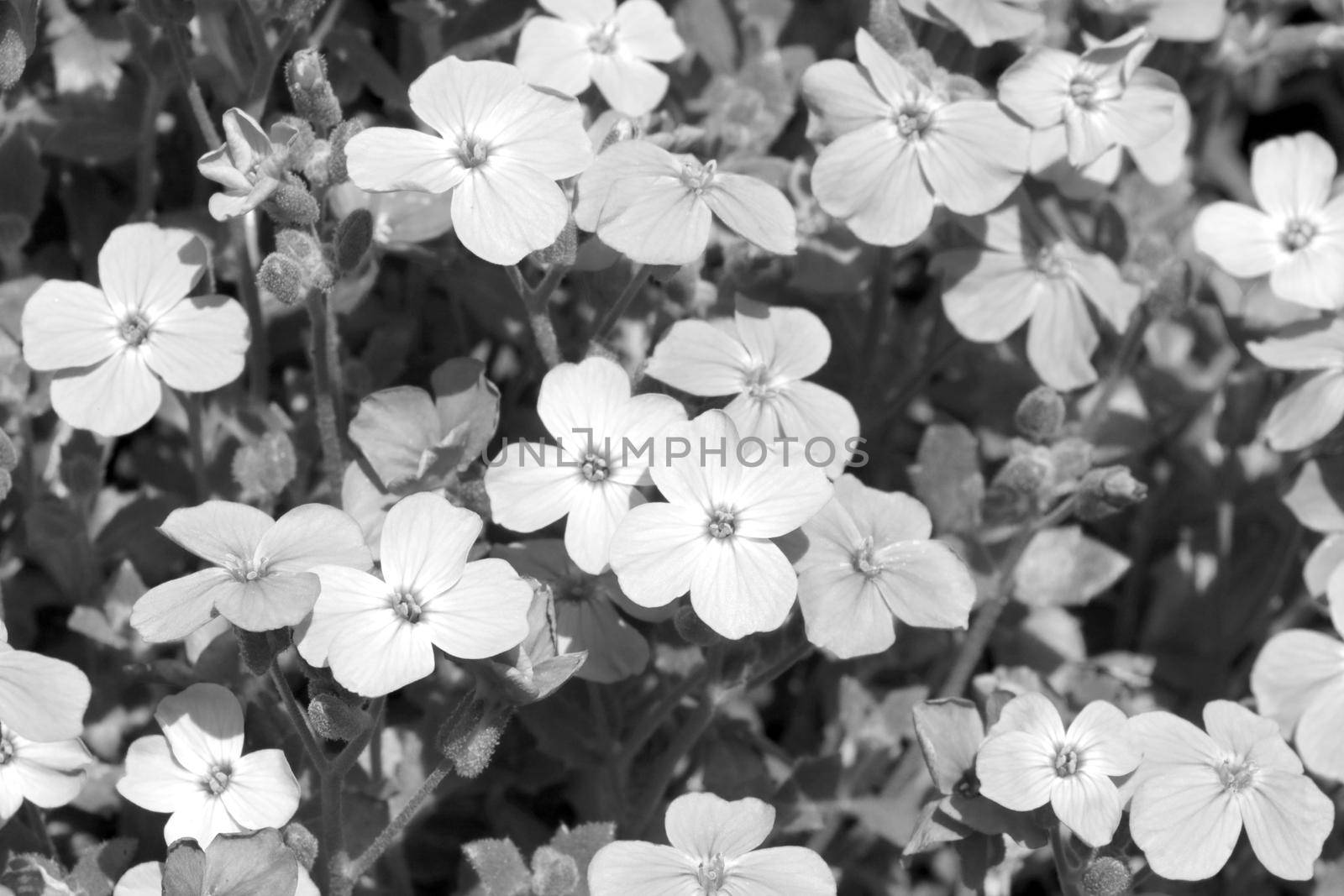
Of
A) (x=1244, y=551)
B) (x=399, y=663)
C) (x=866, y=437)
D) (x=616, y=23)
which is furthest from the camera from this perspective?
(x=1244, y=551)

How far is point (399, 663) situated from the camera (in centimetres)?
235

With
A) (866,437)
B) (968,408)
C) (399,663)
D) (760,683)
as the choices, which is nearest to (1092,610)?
(968,408)

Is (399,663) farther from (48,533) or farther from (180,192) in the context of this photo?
(180,192)

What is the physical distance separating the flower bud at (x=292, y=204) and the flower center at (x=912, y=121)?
51.7 inches

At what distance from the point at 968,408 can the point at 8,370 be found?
8.38ft

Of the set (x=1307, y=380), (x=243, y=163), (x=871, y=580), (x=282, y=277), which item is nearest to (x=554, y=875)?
(x=871, y=580)

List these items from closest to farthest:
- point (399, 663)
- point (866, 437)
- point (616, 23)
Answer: point (399, 663) < point (616, 23) < point (866, 437)

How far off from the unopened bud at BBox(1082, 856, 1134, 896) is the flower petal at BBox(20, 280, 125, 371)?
7.13 ft

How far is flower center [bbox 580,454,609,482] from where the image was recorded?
2.66 meters

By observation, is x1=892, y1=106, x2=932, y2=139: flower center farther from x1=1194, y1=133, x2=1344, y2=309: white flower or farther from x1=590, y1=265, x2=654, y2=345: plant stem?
x1=1194, y1=133, x2=1344, y2=309: white flower

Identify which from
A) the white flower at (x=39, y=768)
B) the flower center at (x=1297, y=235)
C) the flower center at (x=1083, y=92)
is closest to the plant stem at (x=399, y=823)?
the white flower at (x=39, y=768)

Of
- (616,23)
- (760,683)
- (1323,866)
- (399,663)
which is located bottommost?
(1323,866)

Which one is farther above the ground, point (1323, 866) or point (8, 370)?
point (8, 370)

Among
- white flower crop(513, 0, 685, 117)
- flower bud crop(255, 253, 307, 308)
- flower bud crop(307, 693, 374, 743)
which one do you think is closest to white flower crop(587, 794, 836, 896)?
flower bud crop(307, 693, 374, 743)
